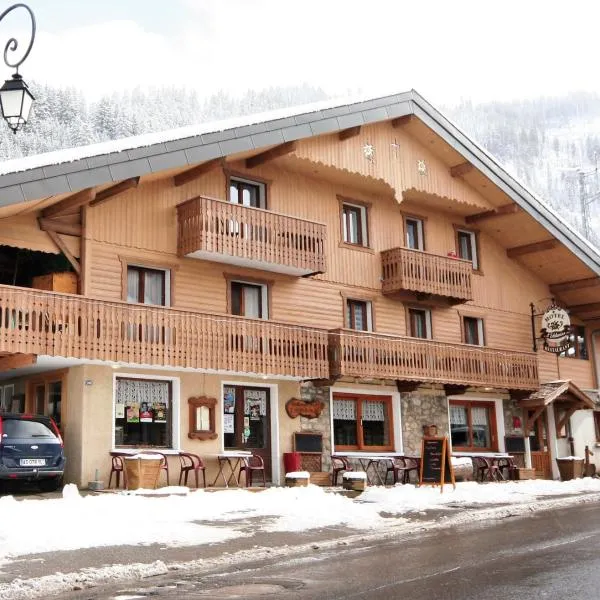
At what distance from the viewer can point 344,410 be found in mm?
24391

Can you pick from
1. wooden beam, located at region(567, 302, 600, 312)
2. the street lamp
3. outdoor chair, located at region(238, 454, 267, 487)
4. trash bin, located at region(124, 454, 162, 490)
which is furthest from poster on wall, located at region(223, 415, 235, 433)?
wooden beam, located at region(567, 302, 600, 312)

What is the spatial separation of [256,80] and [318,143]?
442ft

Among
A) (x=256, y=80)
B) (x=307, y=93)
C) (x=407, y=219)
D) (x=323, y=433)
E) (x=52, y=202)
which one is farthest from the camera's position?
(x=256, y=80)

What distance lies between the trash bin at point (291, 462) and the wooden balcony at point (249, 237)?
15.7ft

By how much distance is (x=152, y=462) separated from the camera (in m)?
18.5

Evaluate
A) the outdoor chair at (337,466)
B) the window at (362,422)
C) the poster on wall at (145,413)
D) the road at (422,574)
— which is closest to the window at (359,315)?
the window at (362,422)

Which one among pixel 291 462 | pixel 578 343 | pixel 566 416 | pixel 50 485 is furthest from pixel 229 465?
pixel 578 343

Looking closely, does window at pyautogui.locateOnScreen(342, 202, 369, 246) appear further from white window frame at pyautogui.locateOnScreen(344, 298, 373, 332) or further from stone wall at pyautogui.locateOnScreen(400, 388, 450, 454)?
stone wall at pyautogui.locateOnScreen(400, 388, 450, 454)

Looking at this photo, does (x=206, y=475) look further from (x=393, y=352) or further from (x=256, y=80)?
(x=256, y=80)

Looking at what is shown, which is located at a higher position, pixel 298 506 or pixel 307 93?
pixel 307 93

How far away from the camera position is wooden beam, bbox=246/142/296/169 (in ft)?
75.2

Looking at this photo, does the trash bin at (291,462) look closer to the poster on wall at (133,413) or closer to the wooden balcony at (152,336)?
the wooden balcony at (152,336)

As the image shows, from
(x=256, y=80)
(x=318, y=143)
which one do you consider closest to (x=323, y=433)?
(x=318, y=143)

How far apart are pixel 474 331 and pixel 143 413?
41.3ft
